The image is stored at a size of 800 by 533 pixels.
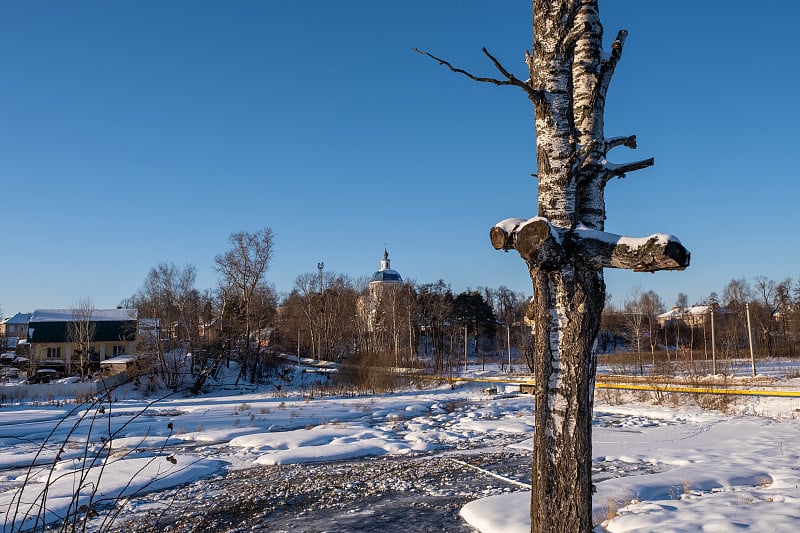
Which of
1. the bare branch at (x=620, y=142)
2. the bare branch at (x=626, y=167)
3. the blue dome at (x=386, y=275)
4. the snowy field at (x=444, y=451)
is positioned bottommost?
the snowy field at (x=444, y=451)

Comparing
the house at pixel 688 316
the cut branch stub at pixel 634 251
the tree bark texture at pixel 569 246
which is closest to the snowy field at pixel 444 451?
the tree bark texture at pixel 569 246

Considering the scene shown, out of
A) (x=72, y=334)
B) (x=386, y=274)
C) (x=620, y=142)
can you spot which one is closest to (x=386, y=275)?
(x=386, y=274)

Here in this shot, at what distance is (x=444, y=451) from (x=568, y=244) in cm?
874

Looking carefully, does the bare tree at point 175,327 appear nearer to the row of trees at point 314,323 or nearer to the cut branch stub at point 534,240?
the row of trees at point 314,323

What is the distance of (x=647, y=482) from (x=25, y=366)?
47632 millimetres

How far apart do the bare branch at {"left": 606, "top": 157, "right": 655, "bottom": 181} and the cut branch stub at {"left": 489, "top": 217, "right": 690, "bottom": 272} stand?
0.51 m

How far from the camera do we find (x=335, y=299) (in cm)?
5703

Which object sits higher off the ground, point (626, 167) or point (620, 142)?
point (620, 142)

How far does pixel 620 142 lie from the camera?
370cm

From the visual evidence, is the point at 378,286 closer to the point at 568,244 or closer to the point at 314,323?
the point at 314,323

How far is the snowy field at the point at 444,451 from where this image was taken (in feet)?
18.7

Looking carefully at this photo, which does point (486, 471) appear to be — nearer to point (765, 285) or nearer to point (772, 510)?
point (772, 510)

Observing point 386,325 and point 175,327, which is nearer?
point 175,327

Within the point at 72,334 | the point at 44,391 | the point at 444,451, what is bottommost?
the point at 44,391
